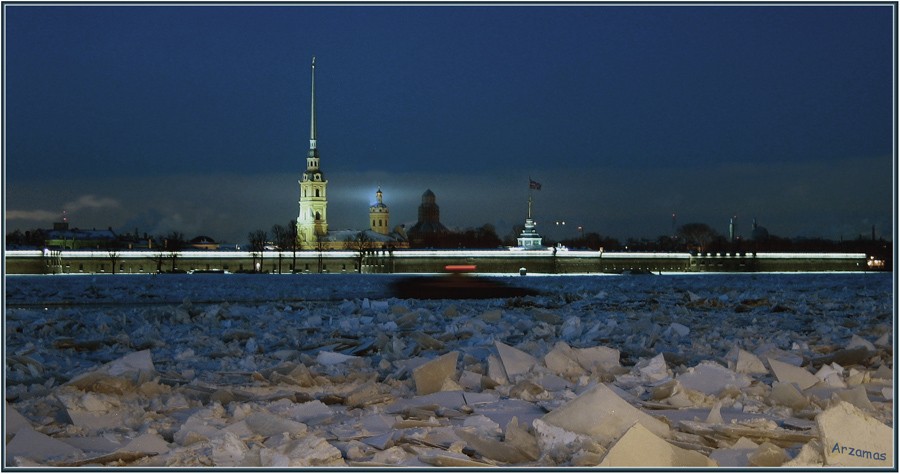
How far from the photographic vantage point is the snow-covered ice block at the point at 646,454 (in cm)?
503

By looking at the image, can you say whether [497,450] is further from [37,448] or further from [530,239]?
[530,239]

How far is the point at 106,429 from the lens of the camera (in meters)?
6.43

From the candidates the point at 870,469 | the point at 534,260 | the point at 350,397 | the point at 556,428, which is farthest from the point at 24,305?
the point at 534,260

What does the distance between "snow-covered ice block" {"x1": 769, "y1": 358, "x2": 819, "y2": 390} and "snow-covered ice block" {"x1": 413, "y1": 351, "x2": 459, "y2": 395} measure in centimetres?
276

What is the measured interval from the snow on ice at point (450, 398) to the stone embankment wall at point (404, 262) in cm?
10901

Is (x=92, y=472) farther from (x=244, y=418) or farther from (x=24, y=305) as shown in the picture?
(x=24, y=305)

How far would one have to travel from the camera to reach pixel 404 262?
129 meters

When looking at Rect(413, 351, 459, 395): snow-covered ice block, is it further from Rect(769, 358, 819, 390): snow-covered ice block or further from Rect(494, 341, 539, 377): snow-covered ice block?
Rect(769, 358, 819, 390): snow-covered ice block

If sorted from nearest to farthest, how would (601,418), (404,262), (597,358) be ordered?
(601,418)
(597,358)
(404,262)

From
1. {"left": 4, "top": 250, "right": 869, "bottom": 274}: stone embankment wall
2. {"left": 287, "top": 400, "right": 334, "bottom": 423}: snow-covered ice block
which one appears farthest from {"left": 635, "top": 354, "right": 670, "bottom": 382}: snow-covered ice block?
{"left": 4, "top": 250, "right": 869, "bottom": 274}: stone embankment wall

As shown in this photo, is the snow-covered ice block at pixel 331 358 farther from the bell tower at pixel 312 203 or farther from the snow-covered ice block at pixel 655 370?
the bell tower at pixel 312 203

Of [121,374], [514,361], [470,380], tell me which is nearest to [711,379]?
[514,361]

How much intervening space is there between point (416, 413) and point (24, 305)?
21329mm

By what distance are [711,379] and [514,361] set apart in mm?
1757
